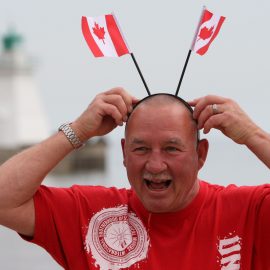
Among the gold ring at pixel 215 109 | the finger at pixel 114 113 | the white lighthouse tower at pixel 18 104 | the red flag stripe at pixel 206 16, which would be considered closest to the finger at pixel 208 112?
the gold ring at pixel 215 109

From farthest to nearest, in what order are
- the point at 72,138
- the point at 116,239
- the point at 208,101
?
1. the point at 72,138
2. the point at 116,239
3. the point at 208,101

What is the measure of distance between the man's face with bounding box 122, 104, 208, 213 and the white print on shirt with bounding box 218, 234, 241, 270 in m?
0.28

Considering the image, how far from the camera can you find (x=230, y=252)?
15.1 feet

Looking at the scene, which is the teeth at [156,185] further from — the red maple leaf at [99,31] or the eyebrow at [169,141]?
the red maple leaf at [99,31]

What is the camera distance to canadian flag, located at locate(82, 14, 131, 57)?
4973 millimetres

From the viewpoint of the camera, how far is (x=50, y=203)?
15.9 feet

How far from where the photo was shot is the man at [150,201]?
182 inches

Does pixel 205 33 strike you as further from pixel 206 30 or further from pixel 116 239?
pixel 116 239

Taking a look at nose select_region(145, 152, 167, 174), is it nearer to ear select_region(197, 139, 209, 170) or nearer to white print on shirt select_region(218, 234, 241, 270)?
ear select_region(197, 139, 209, 170)

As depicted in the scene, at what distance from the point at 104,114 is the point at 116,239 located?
598 mm

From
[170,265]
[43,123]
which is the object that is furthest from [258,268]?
[43,123]

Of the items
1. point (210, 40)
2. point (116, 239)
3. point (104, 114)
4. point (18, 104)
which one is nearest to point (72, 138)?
point (104, 114)

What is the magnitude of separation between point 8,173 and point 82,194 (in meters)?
0.38

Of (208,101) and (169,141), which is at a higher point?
(208,101)
